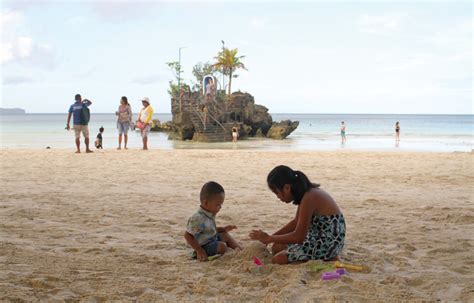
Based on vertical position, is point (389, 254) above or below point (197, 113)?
below

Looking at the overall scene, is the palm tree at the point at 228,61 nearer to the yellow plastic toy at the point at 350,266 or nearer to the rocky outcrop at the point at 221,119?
the rocky outcrop at the point at 221,119

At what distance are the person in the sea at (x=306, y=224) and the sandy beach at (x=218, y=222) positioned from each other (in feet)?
0.55

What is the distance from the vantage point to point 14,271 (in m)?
3.40

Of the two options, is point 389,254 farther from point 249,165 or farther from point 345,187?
point 249,165

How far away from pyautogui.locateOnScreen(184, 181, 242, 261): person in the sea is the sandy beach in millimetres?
129

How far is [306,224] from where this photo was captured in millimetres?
3574

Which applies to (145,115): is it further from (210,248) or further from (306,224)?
(306,224)

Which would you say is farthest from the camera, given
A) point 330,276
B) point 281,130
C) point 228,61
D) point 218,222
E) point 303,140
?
point 228,61

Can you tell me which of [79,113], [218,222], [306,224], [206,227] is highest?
[79,113]

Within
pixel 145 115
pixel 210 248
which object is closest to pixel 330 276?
pixel 210 248

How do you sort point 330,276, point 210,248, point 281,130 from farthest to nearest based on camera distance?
point 281,130 → point 210,248 → point 330,276

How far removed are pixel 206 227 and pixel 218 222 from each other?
57.0 inches

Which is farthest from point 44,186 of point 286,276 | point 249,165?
point 286,276

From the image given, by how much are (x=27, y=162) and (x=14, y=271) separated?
888 cm
